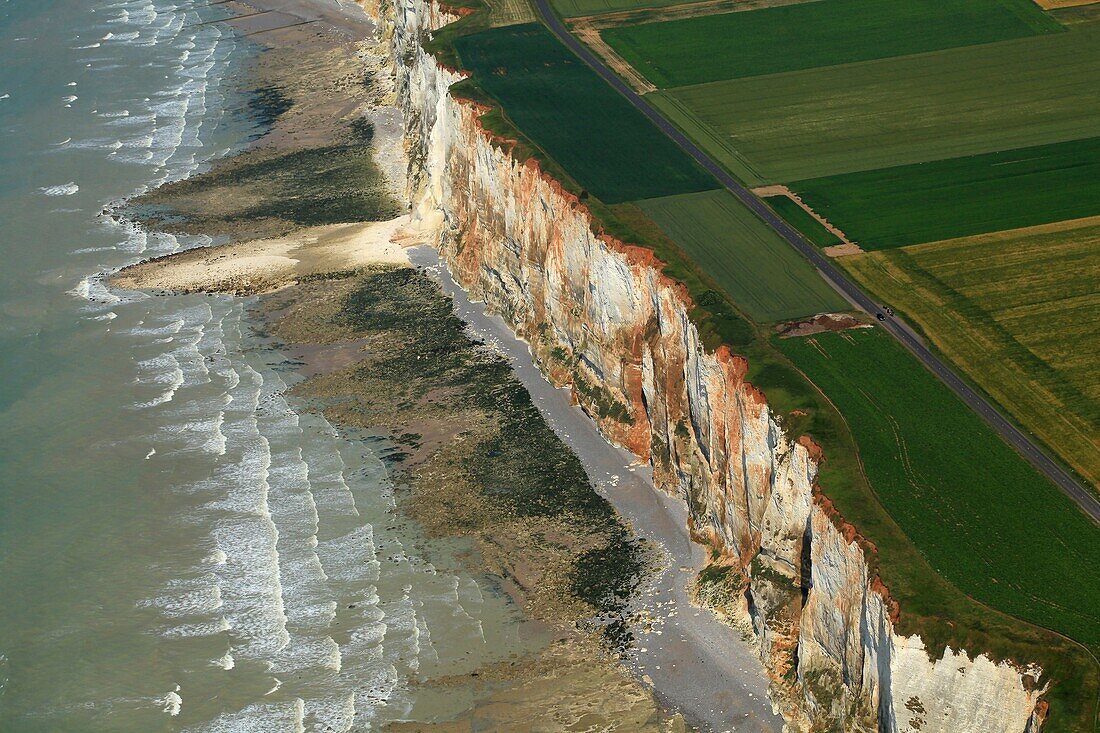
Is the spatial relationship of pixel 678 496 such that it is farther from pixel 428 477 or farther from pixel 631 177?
pixel 631 177

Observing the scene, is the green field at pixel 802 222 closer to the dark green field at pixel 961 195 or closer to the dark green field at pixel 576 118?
the dark green field at pixel 961 195

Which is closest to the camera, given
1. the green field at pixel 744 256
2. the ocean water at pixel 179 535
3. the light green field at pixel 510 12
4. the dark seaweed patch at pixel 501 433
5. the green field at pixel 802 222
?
the ocean water at pixel 179 535

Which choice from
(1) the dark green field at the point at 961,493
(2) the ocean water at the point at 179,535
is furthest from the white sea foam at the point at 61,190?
(1) the dark green field at the point at 961,493

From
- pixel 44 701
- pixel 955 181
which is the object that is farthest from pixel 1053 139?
pixel 44 701

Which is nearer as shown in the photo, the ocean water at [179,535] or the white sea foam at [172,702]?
the white sea foam at [172,702]

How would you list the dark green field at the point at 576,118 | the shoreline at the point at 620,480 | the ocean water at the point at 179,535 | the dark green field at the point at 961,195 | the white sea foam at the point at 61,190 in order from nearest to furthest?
the shoreline at the point at 620,480 < the ocean water at the point at 179,535 < the dark green field at the point at 961,195 < the dark green field at the point at 576,118 < the white sea foam at the point at 61,190

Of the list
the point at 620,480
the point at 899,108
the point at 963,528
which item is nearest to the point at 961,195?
the point at 899,108
